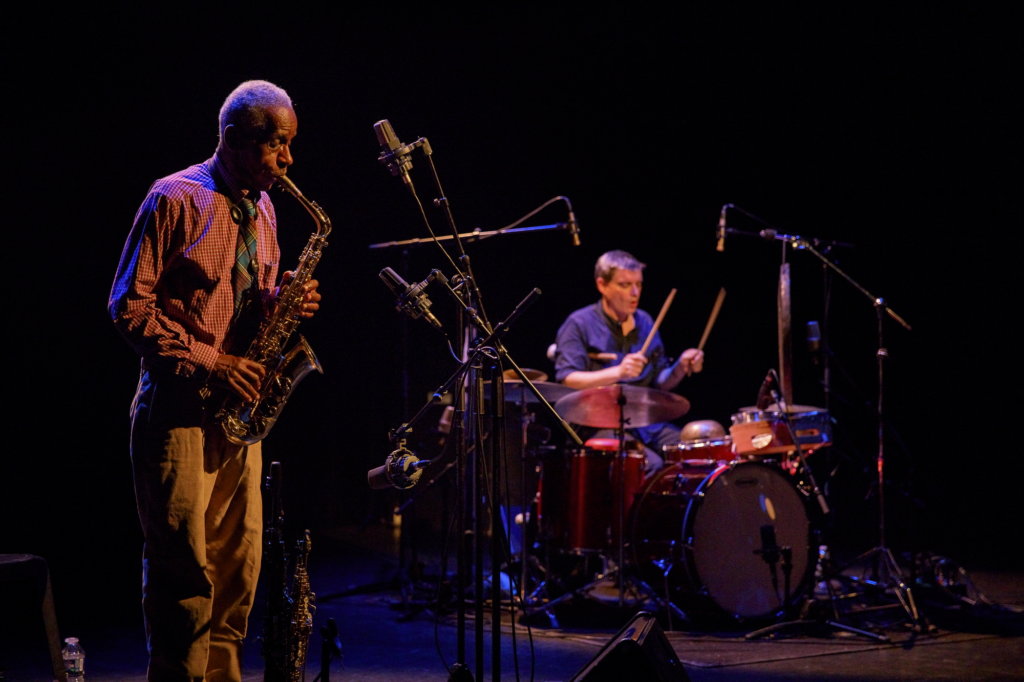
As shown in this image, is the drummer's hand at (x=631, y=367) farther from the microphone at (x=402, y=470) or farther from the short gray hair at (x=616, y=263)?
the microphone at (x=402, y=470)

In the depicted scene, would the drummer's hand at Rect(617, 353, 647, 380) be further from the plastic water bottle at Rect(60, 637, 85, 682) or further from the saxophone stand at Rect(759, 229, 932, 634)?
the plastic water bottle at Rect(60, 637, 85, 682)

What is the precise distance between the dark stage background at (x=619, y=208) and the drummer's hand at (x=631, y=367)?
166 centimetres

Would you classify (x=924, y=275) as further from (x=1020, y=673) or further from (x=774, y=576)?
(x=1020, y=673)

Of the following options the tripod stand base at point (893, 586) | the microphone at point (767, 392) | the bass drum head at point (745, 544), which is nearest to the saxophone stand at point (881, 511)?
the tripod stand base at point (893, 586)

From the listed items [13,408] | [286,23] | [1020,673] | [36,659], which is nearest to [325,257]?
[286,23]

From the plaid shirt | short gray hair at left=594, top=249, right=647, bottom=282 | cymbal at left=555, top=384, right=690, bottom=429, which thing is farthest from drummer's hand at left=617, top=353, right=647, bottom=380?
the plaid shirt

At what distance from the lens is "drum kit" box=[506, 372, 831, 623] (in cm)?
541

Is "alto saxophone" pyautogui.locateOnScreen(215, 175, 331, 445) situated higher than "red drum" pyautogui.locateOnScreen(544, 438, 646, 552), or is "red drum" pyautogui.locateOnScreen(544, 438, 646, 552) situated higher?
"alto saxophone" pyautogui.locateOnScreen(215, 175, 331, 445)

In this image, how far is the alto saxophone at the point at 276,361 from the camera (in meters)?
3.01

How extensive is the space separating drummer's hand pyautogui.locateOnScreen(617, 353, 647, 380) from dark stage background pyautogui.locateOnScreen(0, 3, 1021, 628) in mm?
1659

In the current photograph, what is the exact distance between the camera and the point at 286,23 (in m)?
6.87

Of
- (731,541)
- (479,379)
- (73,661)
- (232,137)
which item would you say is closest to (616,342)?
(731,541)

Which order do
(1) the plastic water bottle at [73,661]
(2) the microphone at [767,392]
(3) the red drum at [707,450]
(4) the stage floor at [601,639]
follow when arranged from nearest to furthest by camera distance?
1. (1) the plastic water bottle at [73,661]
2. (4) the stage floor at [601,639]
3. (2) the microphone at [767,392]
4. (3) the red drum at [707,450]

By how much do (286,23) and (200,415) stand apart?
15.5 feet
